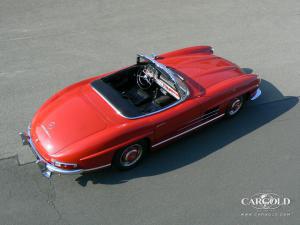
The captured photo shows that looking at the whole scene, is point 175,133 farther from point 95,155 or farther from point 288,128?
point 288,128

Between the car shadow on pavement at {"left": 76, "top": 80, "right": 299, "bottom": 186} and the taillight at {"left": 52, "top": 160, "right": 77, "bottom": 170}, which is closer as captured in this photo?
the taillight at {"left": 52, "top": 160, "right": 77, "bottom": 170}

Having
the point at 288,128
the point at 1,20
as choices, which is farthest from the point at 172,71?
the point at 1,20

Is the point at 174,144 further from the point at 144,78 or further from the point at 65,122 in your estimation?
the point at 65,122

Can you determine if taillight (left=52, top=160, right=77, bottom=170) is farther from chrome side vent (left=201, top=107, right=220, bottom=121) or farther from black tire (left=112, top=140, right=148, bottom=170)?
chrome side vent (left=201, top=107, right=220, bottom=121)

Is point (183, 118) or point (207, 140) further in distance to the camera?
point (207, 140)

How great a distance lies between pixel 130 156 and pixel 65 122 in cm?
120

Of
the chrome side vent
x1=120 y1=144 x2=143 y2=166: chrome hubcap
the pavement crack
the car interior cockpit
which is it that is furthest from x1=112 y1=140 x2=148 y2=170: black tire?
the chrome side vent

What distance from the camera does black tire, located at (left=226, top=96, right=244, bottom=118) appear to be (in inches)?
262

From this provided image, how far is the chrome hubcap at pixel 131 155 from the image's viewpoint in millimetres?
5523

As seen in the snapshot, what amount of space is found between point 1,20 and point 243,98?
723 centimetres

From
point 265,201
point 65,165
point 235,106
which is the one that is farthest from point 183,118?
point 65,165

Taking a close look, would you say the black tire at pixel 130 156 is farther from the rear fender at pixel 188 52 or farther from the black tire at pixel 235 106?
the rear fender at pixel 188 52

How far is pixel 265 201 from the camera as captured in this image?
538cm

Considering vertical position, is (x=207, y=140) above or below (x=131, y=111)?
below
